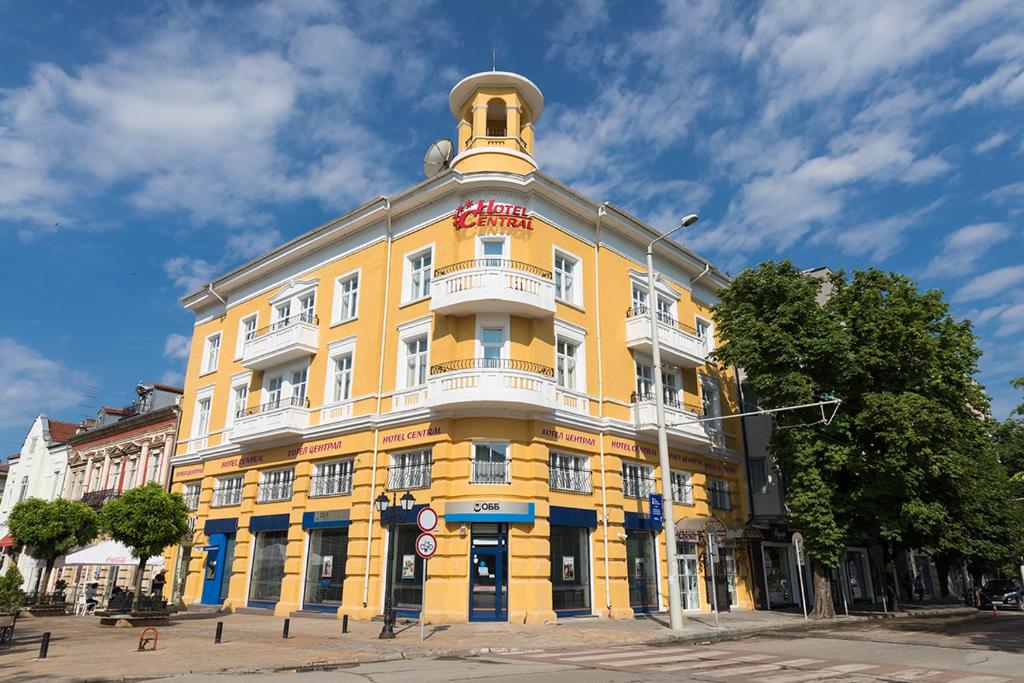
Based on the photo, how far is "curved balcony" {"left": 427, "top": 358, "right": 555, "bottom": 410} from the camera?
20.8 meters

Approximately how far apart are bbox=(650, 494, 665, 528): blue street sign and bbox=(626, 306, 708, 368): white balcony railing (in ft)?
19.7

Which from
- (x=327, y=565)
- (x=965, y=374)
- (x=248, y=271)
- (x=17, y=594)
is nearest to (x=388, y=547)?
(x=327, y=565)

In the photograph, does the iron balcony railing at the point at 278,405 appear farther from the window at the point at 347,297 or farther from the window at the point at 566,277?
the window at the point at 566,277

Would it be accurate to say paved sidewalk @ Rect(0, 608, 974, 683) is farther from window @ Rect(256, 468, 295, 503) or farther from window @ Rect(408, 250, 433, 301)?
window @ Rect(408, 250, 433, 301)

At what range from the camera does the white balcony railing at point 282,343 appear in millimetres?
27562

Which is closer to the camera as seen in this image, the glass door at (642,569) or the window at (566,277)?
the glass door at (642,569)

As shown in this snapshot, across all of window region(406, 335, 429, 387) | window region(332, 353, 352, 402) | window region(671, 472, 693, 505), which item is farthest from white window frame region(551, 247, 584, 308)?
window region(332, 353, 352, 402)

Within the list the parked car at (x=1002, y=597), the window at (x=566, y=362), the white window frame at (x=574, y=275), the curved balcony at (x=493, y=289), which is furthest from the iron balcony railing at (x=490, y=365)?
the parked car at (x=1002, y=597)

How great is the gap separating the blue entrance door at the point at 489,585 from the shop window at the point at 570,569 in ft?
5.72

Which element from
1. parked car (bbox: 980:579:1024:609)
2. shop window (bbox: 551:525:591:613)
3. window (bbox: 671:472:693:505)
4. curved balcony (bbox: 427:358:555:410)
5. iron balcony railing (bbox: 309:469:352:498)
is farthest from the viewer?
parked car (bbox: 980:579:1024:609)

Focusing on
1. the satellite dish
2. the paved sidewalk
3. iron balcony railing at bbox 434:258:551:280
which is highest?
the satellite dish

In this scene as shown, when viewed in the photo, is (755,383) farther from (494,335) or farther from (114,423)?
(114,423)

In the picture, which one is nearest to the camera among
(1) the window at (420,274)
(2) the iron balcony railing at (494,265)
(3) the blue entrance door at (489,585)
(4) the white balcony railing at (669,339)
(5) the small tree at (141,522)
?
(3) the blue entrance door at (489,585)

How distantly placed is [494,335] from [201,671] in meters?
13.4
